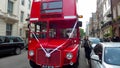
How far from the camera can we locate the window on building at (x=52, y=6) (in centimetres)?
979

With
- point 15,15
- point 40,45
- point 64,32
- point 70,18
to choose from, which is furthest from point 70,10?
point 15,15

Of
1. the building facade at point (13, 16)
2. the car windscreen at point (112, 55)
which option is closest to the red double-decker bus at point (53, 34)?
the car windscreen at point (112, 55)

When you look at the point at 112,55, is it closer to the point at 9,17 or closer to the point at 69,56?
the point at 69,56

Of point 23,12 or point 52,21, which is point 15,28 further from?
point 52,21

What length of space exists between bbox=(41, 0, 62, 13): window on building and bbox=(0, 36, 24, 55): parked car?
8.92 m

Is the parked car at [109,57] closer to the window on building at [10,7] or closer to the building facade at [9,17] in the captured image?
the building facade at [9,17]

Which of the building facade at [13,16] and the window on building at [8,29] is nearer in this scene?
the building facade at [13,16]

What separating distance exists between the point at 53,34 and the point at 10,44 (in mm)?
10042

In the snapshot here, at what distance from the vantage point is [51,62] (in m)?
8.66

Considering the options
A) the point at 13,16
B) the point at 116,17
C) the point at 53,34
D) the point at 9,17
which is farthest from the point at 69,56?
the point at 116,17

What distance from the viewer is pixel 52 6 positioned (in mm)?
9922

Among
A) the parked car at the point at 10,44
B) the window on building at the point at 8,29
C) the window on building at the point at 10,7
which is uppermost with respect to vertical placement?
the window on building at the point at 10,7

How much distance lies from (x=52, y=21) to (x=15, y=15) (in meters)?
23.6

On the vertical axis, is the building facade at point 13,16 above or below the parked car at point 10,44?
above
